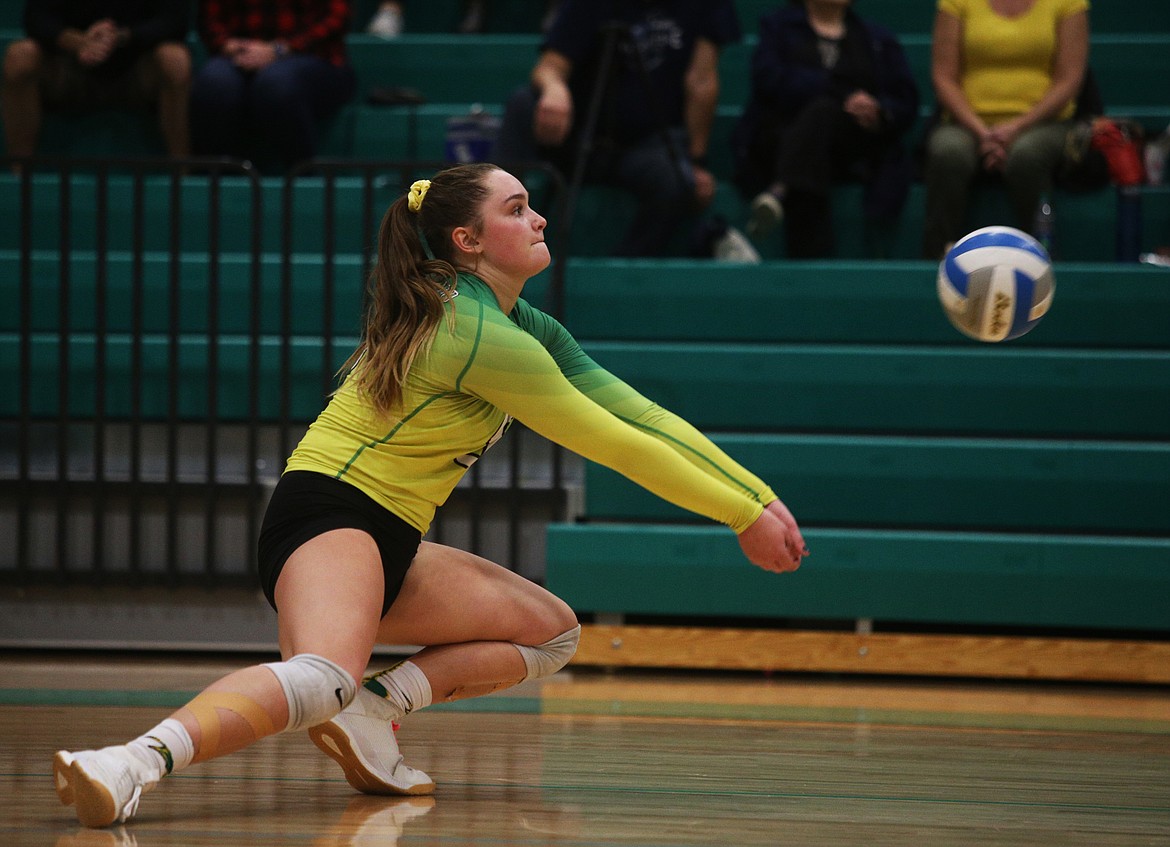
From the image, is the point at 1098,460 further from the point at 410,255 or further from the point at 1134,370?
the point at 410,255

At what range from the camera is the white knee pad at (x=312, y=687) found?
2053 mm

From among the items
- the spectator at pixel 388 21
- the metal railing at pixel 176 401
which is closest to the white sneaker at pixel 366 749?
the metal railing at pixel 176 401

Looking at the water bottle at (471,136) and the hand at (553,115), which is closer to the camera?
the hand at (553,115)

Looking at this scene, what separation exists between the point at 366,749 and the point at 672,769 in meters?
0.63

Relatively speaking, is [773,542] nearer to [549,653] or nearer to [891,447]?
[549,653]

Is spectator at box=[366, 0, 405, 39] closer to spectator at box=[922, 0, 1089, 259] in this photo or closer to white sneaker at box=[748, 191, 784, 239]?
white sneaker at box=[748, 191, 784, 239]

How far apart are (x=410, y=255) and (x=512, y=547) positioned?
1971 mm

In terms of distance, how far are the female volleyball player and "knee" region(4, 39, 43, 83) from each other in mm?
3525

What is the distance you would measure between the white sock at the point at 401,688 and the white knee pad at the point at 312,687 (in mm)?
205

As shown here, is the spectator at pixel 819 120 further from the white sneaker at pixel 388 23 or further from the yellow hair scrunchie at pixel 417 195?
the yellow hair scrunchie at pixel 417 195

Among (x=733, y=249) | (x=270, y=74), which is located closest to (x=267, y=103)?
(x=270, y=74)

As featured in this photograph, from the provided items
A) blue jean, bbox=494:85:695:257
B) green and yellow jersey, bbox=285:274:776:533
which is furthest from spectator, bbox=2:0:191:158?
green and yellow jersey, bbox=285:274:776:533

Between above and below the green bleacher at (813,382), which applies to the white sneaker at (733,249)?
above

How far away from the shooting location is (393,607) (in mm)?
2402
